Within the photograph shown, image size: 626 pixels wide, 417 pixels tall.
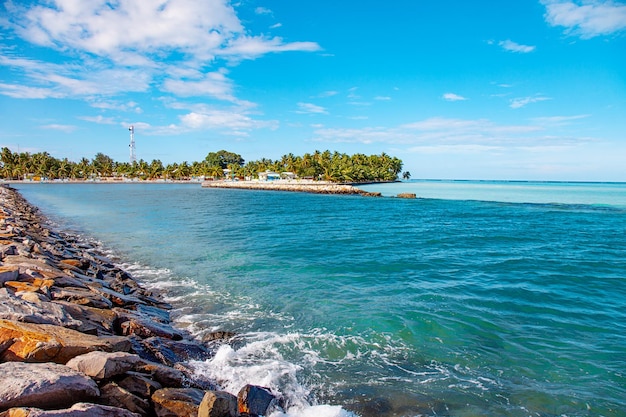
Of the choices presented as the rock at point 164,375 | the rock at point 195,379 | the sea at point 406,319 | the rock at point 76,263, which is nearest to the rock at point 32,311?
the rock at point 164,375

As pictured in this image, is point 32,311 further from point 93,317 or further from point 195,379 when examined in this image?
point 195,379

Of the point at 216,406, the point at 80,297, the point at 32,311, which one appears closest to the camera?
the point at 216,406

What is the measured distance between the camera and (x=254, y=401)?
621 cm

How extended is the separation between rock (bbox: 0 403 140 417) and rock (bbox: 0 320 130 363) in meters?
1.41

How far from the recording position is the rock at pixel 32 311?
6291 mm

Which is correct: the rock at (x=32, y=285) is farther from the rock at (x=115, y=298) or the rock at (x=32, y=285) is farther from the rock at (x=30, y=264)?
the rock at (x=115, y=298)

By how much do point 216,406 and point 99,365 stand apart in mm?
1783

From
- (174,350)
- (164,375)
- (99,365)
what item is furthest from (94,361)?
(174,350)

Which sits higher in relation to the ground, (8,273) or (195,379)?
(8,273)

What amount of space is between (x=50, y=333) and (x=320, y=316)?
670cm

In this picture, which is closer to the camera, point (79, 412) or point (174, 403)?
point (79, 412)

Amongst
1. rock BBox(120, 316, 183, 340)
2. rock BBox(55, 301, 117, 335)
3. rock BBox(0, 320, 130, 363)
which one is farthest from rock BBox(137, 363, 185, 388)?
rock BBox(120, 316, 183, 340)

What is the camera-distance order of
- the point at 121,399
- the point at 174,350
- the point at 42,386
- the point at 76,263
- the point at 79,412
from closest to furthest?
1. the point at 79,412
2. the point at 42,386
3. the point at 121,399
4. the point at 174,350
5. the point at 76,263

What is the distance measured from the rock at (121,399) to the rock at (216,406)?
82cm
